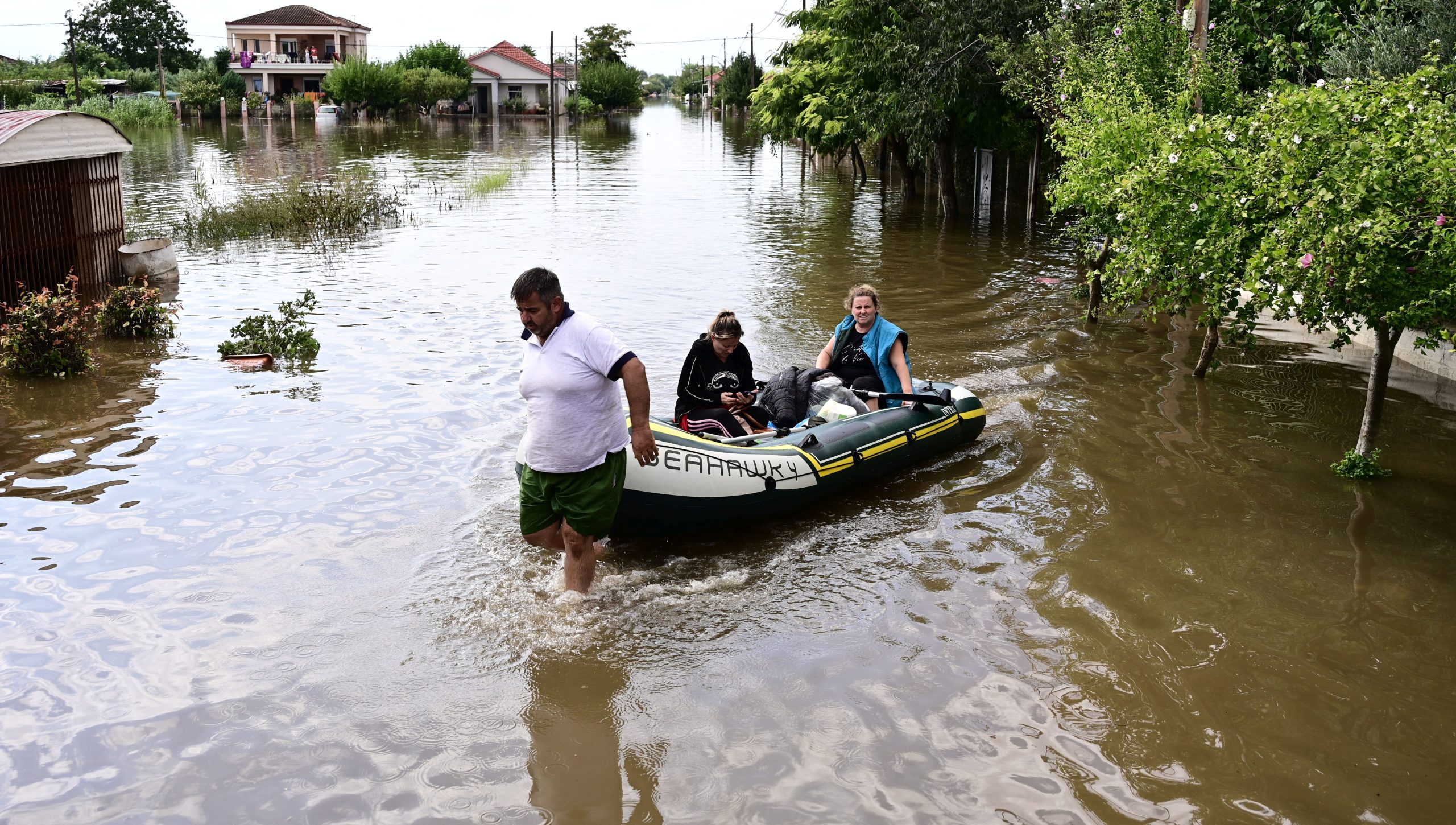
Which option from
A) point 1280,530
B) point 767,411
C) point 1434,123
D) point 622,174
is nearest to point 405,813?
point 767,411

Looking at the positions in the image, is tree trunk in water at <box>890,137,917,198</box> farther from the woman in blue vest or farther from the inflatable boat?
the inflatable boat

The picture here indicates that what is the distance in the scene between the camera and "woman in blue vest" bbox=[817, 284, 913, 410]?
29.2 ft

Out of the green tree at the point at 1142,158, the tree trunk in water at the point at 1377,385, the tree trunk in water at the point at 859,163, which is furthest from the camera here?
the tree trunk in water at the point at 859,163

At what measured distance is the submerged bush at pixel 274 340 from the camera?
11914mm

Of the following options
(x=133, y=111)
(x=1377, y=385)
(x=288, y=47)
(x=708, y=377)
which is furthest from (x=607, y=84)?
(x=1377, y=385)

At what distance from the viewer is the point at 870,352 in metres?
9.01

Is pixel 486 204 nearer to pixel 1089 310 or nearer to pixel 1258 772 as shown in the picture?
pixel 1089 310

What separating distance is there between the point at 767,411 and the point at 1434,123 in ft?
15.7

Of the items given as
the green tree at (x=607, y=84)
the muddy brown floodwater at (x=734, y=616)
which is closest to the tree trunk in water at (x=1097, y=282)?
the muddy brown floodwater at (x=734, y=616)

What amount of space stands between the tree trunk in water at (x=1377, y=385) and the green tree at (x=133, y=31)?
92.6 meters

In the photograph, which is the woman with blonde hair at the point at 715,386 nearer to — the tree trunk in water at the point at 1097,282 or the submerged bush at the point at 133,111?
the tree trunk in water at the point at 1097,282

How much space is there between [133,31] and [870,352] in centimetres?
9319

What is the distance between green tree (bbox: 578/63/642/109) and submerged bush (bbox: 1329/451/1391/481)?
81.9 meters

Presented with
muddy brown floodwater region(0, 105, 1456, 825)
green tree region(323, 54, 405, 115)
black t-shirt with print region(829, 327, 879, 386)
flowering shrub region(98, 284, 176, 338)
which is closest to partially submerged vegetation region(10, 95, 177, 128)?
green tree region(323, 54, 405, 115)
